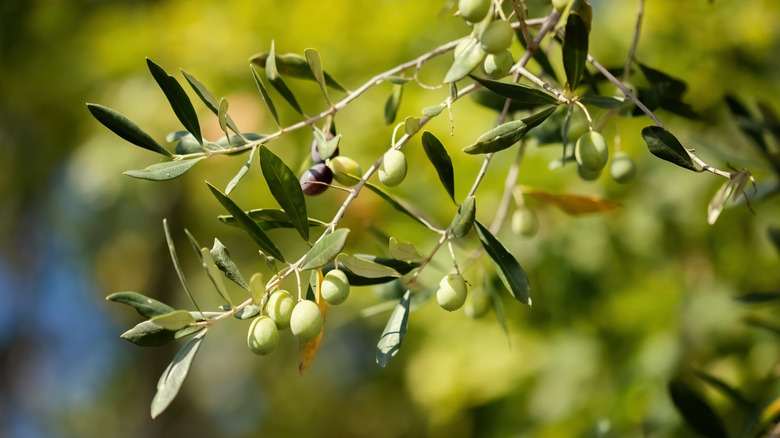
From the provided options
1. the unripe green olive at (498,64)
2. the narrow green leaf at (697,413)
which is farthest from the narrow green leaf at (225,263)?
the narrow green leaf at (697,413)

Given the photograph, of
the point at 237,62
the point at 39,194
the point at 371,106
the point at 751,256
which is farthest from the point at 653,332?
the point at 39,194

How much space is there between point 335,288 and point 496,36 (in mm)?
176

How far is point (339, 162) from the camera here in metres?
0.51

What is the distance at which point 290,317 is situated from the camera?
0.43 m

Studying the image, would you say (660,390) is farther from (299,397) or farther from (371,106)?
(299,397)

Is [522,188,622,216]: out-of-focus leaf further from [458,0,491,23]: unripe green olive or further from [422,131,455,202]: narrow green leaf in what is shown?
[458,0,491,23]: unripe green olive

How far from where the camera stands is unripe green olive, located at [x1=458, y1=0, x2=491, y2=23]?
0.39 m

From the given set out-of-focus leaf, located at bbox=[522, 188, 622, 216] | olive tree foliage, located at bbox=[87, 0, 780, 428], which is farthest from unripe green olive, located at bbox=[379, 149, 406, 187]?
out-of-focus leaf, located at bbox=[522, 188, 622, 216]

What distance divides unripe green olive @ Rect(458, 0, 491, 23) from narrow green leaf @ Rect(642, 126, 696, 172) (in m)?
0.13

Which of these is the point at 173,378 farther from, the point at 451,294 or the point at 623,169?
the point at 623,169

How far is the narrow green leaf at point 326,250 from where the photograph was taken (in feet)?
1.28

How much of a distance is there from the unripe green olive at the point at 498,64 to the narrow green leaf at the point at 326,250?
0.46 feet

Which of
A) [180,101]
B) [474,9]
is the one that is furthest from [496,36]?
[180,101]

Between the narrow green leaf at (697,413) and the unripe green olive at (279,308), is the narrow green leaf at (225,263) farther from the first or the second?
the narrow green leaf at (697,413)
